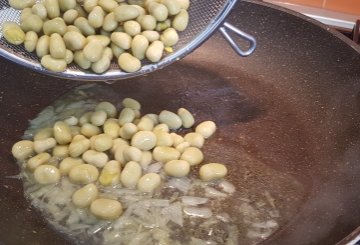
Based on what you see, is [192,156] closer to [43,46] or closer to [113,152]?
[113,152]

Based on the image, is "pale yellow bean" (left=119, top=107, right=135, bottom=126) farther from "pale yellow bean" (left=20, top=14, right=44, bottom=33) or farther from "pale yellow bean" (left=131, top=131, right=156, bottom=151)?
"pale yellow bean" (left=20, top=14, right=44, bottom=33)

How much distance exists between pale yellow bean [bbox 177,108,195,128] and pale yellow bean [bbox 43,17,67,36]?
0.68ft

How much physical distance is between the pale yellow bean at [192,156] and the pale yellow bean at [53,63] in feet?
0.67

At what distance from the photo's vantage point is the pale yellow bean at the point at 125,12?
686mm

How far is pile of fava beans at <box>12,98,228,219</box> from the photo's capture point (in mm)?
665

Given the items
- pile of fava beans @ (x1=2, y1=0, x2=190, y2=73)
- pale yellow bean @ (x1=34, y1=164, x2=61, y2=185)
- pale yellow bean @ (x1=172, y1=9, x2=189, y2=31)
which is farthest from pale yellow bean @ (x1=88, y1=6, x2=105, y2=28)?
pale yellow bean @ (x1=34, y1=164, x2=61, y2=185)

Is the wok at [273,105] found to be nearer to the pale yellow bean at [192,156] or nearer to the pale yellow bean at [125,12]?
the pale yellow bean at [192,156]

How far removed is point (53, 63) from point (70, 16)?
7cm

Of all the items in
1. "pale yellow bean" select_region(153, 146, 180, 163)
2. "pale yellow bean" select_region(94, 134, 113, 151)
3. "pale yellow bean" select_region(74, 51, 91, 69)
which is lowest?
"pale yellow bean" select_region(94, 134, 113, 151)

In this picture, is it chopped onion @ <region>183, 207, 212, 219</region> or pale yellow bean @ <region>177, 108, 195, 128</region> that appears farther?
pale yellow bean @ <region>177, 108, 195, 128</region>

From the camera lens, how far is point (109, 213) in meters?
0.62

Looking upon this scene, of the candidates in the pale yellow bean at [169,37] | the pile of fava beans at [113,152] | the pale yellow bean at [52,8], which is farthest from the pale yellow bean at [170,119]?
the pale yellow bean at [52,8]

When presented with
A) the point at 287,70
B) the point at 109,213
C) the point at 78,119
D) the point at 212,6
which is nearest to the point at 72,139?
the point at 78,119

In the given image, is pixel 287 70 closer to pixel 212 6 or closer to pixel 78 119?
pixel 212 6
